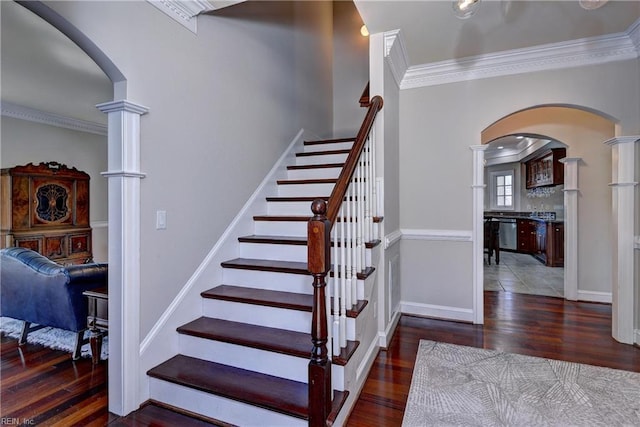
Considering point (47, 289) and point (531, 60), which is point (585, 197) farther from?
point (47, 289)

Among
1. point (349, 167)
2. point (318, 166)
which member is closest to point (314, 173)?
point (318, 166)

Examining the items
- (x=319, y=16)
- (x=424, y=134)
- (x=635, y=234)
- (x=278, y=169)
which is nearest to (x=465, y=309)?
(x=635, y=234)

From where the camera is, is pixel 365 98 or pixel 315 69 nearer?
pixel 365 98

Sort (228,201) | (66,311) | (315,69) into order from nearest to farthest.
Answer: (66,311)
(228,201)
(315,69)

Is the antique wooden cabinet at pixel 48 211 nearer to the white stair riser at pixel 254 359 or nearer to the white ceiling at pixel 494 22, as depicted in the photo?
the white stair riser at pixel 254 359

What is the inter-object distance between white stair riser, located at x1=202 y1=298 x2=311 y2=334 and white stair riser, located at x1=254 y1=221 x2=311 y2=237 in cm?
84

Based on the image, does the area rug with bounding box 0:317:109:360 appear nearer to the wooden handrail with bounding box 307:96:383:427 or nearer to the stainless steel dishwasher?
the wooden handrail with bounding box 307:96:383:427

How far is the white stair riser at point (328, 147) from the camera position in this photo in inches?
147

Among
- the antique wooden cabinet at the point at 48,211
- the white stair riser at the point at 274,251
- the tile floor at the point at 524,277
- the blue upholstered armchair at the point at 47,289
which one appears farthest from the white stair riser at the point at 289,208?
the antique wooden cabinet at the point at 48,211

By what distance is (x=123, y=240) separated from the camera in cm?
173

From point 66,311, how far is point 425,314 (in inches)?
130

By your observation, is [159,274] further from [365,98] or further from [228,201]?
[365,98]

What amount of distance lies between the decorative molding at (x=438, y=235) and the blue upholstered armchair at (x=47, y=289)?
291 centimetres

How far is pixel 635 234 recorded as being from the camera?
2.64m
